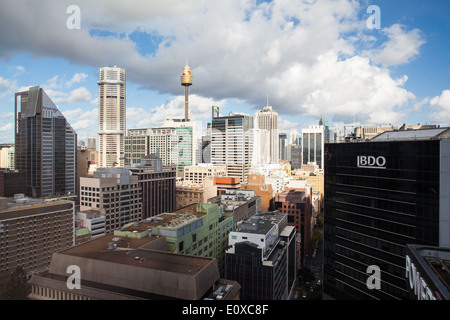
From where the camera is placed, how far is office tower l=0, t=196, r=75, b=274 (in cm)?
3928

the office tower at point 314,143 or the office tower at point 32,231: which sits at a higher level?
the office tower at point 314,143

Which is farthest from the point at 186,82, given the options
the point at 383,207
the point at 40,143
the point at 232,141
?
the point at 383,207

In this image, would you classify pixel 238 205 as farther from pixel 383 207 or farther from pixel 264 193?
pixel 383 207

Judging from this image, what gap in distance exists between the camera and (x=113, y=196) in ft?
159

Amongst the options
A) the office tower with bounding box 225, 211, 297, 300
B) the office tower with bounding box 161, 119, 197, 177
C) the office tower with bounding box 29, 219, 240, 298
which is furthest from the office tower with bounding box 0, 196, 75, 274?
the office tower with bounding box 161, 119, 197, 177

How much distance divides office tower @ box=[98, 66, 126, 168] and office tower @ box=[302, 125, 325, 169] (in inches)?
3976

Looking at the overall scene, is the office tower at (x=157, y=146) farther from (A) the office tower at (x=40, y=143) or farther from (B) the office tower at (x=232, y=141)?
(A) the office tower at (x=40, y=143)

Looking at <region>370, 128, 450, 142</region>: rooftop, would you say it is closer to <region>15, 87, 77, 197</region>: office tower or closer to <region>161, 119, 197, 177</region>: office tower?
<region>15, 87, 77, 197</region>: office tower

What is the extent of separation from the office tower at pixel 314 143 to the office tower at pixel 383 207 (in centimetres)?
14593

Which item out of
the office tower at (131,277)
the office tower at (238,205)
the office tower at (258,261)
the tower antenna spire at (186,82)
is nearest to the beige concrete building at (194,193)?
the office tower at (238,205)

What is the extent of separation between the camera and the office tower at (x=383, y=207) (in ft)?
65.6

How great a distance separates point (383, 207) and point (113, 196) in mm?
39106

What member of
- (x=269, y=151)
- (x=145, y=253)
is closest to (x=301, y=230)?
(x=145, y=253)
